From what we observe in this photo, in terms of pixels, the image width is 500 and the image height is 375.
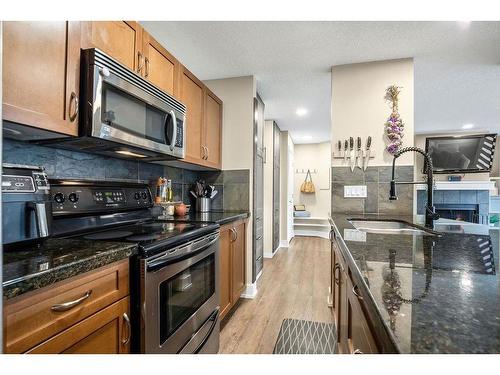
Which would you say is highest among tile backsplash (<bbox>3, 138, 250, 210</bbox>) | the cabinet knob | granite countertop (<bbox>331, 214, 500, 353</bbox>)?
the cabinet knob

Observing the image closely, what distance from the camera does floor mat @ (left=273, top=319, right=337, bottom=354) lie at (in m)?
1.77

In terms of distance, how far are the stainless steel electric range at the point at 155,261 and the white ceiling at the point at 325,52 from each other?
135cm

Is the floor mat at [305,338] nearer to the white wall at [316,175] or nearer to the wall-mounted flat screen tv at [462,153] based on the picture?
the wall-mounted flat screen tv at [462,153]

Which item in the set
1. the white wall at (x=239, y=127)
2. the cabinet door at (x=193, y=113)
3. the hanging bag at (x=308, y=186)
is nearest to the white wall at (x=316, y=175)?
the hanging bag at (x=308, y=186)

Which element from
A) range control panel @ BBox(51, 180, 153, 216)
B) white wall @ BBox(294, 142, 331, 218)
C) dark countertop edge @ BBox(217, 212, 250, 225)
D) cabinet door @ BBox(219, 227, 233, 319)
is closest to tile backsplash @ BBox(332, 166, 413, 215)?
dark countertop edge @ BBox(217, 212, 250, 225)

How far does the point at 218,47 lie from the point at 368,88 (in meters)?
1.51

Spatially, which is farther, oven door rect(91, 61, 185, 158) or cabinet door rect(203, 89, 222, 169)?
cabinet door rect(203, 89, 222, 169)

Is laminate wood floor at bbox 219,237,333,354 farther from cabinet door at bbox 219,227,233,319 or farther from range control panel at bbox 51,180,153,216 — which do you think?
range control panel at bbox 51,180,153,216

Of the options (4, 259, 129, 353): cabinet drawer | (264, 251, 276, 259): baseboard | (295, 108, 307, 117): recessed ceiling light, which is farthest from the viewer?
(264, 251, 276, 259): baseboard

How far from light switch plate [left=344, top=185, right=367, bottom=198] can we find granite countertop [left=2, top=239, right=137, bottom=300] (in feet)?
7.10

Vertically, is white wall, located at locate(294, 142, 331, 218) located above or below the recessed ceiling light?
below

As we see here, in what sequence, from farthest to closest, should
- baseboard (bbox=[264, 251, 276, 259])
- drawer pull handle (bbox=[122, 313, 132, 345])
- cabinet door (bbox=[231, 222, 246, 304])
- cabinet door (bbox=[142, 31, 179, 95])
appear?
baseboard (bbox=[264, 251, 276, 259]) < cabinet door (bbox=[231, 222, 246, 304]) < cabinet door (bbox=[142, 31, 179, 95]) < drawer pull handle (bbox=[122, 313, 132, 345])
